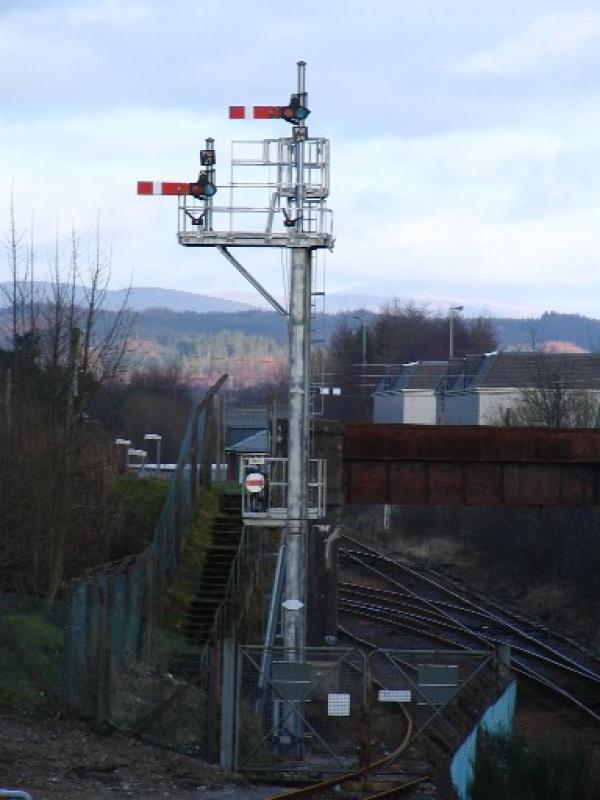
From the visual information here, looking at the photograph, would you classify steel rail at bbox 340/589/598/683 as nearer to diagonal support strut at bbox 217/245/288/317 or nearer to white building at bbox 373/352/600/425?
diagonal support strut at bbox 217/245/288/317

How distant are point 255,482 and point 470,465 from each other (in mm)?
10941

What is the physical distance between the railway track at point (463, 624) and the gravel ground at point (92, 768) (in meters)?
11.1

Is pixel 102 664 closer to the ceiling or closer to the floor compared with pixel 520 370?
closer to the floor

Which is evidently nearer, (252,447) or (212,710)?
(212,710)

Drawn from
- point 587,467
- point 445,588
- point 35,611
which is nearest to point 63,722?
point 35,611

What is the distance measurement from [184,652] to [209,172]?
722cm

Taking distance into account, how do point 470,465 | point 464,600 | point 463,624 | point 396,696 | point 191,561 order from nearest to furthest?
point 396,696 < point 191,561 < point 470,465 < point 463,624 < point 464,600

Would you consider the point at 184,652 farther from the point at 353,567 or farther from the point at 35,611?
the point at 353,567

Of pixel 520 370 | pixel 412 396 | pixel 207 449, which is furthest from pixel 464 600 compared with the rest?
pixel 412 396

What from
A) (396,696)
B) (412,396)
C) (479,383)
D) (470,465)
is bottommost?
(396,696)

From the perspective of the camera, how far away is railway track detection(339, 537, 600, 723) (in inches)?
1141

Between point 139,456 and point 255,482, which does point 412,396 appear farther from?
point 255,482

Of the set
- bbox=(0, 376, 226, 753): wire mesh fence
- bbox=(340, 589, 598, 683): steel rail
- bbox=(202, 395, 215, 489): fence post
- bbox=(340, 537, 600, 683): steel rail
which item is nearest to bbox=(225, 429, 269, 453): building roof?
bbox=(340, 537, 600, 683): steel rail

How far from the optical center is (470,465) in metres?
32.7
